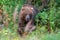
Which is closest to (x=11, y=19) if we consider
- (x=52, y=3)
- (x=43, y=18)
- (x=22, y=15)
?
(x=22, y=15)

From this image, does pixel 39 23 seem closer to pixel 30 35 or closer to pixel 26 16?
pixel 26 16

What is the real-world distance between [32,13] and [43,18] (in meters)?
0.48

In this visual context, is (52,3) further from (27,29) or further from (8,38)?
(8,38)

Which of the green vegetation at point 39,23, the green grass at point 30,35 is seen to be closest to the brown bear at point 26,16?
the green vegetation at point 39,23

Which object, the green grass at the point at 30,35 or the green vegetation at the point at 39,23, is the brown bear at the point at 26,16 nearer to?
the green vegetation at the point at 39,23

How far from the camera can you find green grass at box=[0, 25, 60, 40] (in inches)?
264

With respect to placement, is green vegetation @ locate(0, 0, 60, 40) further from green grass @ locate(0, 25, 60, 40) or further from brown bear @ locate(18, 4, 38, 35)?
brown bear @ locate(18, 4, 38, 35)

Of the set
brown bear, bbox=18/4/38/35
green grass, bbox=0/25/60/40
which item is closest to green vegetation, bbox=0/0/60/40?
green grass, bbox=0/25/60/40

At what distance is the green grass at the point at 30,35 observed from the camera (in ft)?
22.0

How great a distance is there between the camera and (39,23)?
8836 millimetres

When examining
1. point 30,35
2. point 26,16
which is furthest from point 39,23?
point 30,35

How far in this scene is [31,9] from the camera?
9.05 meters

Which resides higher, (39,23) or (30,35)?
(30,35)

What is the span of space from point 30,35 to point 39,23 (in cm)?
139
